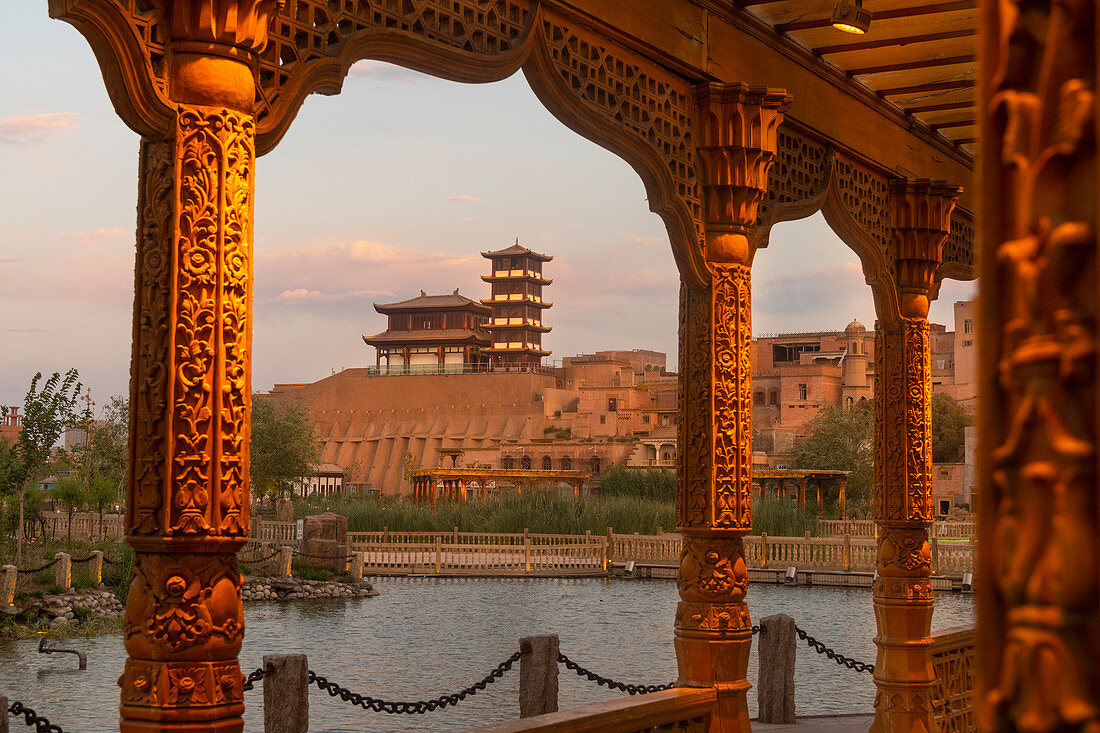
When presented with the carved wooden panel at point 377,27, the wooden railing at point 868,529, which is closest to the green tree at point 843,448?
the wooden railing at point 868,529

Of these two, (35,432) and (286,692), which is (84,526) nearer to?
(35,432)

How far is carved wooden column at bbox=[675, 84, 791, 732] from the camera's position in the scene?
4871 mm

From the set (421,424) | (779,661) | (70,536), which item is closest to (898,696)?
(779,661)

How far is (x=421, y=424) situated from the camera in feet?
206

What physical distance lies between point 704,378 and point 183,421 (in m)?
2.66

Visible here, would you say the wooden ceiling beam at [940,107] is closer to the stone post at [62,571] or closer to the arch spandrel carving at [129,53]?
the arch spandrel carving at [129,53]

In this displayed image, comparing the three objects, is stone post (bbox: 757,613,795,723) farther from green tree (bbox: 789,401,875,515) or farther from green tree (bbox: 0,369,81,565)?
green tree (bbox: 789,401,875,515)

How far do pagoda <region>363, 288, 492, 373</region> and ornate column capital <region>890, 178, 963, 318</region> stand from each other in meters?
63.3

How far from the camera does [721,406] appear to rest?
16.5 feet

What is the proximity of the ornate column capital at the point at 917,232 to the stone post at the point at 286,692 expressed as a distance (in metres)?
3.97

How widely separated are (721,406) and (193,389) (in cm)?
267

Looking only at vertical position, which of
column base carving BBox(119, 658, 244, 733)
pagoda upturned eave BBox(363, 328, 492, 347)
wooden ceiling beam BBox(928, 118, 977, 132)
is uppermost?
pagoda upturned eave BBox(363, 328, 492, 347)

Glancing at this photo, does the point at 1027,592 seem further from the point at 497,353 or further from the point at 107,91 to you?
the point at 497,353

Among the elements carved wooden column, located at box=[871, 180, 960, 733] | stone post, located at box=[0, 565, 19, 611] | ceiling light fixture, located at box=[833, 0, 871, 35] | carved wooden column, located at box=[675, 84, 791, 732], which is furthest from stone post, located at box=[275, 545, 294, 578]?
ceiling light fixture, located at box=[833, 0, 871, 35]
